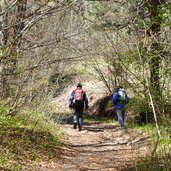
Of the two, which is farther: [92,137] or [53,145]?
[92,137]

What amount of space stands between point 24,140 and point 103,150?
2.37 metres

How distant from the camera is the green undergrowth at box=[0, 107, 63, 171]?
8.27m

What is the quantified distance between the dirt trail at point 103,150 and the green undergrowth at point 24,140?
0.50 m

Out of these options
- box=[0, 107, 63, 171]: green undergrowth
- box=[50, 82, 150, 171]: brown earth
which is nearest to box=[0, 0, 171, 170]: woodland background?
box=[0, 107, 63, 171]: green undergrowth

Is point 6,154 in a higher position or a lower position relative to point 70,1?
lower

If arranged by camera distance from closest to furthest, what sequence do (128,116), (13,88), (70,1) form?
1. (70,1)
2. (13,88)
3. (128,116)

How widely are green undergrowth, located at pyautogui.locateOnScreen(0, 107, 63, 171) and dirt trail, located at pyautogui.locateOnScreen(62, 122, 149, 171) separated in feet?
1.63

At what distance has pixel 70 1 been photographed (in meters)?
6.87

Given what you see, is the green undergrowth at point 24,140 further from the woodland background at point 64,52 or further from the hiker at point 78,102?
the hiker at point 78,102

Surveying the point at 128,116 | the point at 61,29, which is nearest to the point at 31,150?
the point at 61,29

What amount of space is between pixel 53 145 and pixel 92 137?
3052mm

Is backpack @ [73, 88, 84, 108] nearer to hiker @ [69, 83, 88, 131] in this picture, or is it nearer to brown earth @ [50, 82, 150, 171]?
hiker @ [69, 83, 88, 131]

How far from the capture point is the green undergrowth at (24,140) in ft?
27.1

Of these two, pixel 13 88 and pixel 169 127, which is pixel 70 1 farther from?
pixel 13 88
